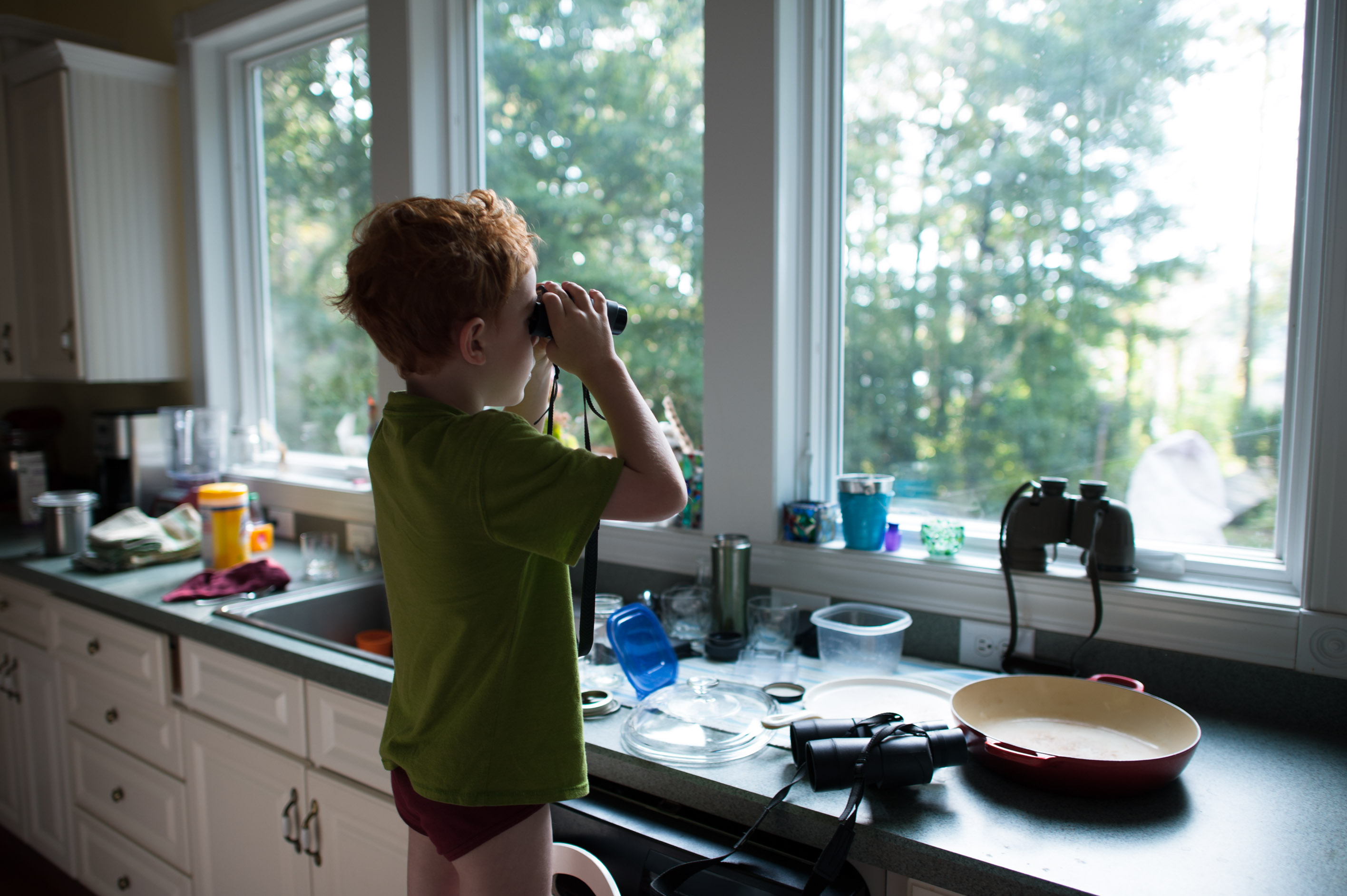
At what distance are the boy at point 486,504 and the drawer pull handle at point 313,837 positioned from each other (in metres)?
0.75

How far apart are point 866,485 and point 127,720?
1.79 metres

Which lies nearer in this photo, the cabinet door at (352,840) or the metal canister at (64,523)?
the cabinet door at (352,840)

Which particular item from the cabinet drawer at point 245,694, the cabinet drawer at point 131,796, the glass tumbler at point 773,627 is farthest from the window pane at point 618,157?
the cabinet drawer at point 131,796

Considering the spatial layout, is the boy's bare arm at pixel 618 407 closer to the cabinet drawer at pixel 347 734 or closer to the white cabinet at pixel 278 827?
the cabinet drawer at pixel 347 734

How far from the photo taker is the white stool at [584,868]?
105 cm

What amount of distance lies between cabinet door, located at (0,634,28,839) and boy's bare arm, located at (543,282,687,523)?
2318 millimetres

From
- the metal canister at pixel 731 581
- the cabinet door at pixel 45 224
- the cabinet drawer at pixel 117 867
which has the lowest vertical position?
the cabinet drawer at pixel 117 867

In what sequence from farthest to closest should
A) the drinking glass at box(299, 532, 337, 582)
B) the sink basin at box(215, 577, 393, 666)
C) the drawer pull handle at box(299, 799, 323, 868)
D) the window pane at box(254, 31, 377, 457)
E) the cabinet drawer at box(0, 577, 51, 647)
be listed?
the window pane at box(254, 31, 377, 457), the cabinet drawer at box(0, 577, 51, 647), the drinking glass at box(299, 532, 337, 582), the sink basin at box(215, 577, 393, 666), the drawer pull handle at box(299, 799, 323, 868)

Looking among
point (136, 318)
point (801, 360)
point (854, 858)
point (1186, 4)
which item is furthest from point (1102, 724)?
point (136, 318)

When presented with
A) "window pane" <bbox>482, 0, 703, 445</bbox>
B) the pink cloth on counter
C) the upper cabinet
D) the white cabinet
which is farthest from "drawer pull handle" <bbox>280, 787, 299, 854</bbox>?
the upper cabinet

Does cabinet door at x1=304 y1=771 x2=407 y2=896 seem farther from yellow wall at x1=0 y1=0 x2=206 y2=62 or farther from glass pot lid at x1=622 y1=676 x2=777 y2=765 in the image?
yellow wall at x1=0 y1=0 x2=206 y2=62

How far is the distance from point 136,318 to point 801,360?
2.30 meters

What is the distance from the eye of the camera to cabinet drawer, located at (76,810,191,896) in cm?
199

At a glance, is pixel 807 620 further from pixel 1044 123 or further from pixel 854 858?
pixel 1044 123
